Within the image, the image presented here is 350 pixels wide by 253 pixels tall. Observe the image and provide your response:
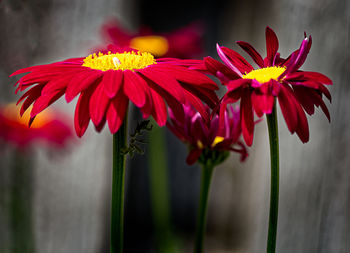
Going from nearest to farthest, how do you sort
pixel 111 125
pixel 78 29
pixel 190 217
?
pixel 111 125 < pixel 78 29 < pixel 190 217

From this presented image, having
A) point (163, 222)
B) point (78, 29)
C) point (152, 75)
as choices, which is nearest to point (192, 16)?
point (78, 29)

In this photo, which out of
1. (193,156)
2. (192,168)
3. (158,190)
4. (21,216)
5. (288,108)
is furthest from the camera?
(192,168)

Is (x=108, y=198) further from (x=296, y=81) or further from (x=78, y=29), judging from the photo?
(x=296, y=81)

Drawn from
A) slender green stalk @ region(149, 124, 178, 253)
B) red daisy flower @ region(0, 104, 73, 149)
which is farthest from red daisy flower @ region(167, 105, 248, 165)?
slender green stalk @ region(149, 124, 178, 253)

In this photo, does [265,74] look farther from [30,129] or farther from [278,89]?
[30,129]

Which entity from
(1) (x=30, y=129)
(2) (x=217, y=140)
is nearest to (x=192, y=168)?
(1) (x=30, y=129)

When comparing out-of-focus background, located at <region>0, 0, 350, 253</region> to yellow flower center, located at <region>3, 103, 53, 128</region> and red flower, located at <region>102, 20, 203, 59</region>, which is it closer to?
yellow flower center, located at <region>3, 103, 53, 128</region>
